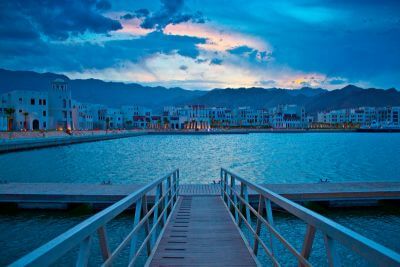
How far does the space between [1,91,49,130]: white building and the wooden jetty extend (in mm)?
72006

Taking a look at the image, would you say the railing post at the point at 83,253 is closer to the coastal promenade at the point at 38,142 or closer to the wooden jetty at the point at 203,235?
the wooden jetty at the point at 203,235

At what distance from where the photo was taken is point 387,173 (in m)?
28.6

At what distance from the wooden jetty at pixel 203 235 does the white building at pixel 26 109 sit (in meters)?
72.0

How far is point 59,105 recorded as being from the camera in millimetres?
88312

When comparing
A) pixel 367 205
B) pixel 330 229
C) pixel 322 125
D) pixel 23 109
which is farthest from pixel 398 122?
pixel 330 229

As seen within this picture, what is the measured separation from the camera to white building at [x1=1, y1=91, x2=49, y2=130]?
76000 millimetres

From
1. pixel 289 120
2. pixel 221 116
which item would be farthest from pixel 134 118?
pixel 289 120

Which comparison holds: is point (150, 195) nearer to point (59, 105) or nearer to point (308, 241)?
point (308, 241)

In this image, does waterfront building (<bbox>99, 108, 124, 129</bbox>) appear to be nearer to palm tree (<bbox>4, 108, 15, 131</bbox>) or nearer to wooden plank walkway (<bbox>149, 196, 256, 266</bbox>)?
palm tree (<bbox>4, 108, 15, 131</bbox>)

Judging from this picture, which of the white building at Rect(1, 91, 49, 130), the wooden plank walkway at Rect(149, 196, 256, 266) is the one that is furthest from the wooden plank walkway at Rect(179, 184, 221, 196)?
the white building at Rect(1, 91, 49, 130)

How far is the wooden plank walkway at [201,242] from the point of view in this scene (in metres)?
4.70

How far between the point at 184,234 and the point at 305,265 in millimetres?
3801

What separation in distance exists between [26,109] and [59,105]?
1106 centimetres

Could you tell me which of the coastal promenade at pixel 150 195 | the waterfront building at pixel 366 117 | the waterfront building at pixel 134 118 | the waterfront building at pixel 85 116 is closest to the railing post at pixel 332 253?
the coastal promenade at pixel 150 195
